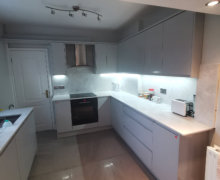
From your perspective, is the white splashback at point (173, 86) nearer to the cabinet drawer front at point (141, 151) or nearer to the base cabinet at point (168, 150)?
the base cabinet at point (168, 150)

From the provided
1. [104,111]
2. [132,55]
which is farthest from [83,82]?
[132,55]

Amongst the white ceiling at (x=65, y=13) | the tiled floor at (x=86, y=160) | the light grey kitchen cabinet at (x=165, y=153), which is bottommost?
the tiled floor at (x=86, y=160)

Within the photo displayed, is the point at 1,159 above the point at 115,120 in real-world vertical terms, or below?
above

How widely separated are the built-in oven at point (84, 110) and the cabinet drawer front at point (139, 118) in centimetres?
95

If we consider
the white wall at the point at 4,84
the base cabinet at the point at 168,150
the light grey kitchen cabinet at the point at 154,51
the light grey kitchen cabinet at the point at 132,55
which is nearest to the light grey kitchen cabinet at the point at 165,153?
the base cabinet at the point at 168,150

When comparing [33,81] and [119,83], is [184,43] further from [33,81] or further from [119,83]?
[33,81]

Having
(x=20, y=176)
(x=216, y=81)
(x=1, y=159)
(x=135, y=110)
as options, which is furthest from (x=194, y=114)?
(x=20, y=176)

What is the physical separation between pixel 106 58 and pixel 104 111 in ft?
4.56

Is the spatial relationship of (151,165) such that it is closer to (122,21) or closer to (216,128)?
(216,128)

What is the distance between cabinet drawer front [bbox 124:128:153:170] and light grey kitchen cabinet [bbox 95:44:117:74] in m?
1.73

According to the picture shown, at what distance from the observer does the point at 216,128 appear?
4.88 ft

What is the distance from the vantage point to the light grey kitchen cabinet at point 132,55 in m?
2.47

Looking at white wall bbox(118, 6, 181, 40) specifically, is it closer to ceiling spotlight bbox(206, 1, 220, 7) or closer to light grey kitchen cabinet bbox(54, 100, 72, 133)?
ceiling spotlight bbox(206, 1, 220, 7)

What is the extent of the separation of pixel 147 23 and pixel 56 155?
302 cm
